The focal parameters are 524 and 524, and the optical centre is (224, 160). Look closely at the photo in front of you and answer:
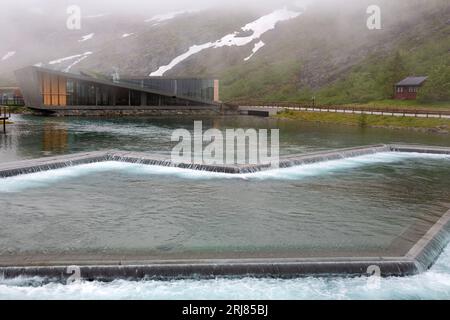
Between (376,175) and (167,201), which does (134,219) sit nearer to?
(167,201)

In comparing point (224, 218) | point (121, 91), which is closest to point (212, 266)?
point (224, 218)

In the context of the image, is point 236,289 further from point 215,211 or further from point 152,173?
point 152,173

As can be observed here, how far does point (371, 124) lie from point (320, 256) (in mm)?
62016

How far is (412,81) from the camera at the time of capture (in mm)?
99062

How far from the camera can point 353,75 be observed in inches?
5108

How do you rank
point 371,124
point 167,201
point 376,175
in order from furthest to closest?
point 371,124 → point 376,175 → point 167,201

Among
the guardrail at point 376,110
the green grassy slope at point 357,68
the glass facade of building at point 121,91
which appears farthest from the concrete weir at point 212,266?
the glass facade of building at point 121,91

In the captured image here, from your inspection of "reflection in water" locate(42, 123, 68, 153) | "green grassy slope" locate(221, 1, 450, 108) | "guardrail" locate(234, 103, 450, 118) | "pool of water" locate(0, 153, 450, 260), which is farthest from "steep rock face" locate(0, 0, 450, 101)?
"pool of water" locate(0, 153, 450, 260)

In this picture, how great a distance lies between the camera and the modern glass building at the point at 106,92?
9269 cm

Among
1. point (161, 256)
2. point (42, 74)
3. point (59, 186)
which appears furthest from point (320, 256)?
point (42, 74)

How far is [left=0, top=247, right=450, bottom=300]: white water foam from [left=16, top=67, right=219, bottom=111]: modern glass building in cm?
7898

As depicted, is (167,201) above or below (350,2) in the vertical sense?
below

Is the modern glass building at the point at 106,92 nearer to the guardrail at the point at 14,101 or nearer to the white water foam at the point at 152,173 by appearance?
the guardrail at the point at 14,101

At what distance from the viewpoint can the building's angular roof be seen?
9719 cm
